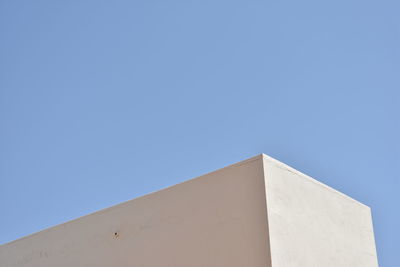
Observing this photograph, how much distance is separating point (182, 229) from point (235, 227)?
0.44m

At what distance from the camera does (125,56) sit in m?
8.80

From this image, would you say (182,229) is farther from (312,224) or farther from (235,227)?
(312,224)

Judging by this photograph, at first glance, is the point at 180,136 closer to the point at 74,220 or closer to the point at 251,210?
the point at 74,220

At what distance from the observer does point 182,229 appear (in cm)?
448

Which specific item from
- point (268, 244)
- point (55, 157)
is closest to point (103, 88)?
point (55, 157)

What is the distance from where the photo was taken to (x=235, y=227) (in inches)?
166

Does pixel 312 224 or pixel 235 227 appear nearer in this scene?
pixel 235 227

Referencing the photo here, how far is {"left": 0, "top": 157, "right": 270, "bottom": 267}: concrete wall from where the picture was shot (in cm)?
416

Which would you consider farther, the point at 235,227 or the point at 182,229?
the point at 182,229

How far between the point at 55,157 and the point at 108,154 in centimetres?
76

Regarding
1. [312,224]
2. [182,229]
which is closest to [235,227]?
[182,229]

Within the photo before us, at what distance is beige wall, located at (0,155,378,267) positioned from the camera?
13.6 feet

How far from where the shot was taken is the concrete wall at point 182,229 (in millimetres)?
4164

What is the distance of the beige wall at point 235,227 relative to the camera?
13.6 ft
